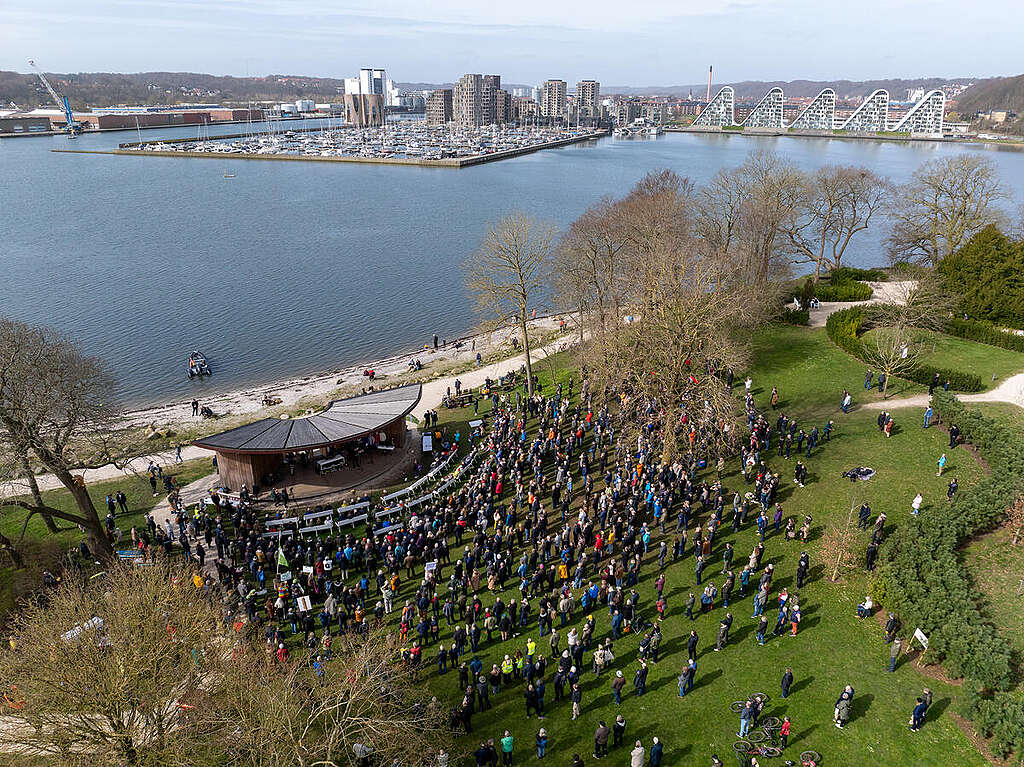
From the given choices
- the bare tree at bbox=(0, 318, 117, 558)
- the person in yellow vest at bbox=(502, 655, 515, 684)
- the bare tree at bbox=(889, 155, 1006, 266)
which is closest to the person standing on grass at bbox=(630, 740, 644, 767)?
the person in yellow vest at bbox=(502, 655, 515, 684)

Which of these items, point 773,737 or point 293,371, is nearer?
point 773,737

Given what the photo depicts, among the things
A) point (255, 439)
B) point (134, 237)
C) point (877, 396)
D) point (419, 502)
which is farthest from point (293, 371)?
point (134, 237)

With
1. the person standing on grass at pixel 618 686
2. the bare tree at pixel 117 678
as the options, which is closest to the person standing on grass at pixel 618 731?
the person standing on grass at pixel 618 686

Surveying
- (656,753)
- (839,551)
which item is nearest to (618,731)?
(656,753)

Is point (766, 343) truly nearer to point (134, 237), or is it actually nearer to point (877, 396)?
point (877, 396)

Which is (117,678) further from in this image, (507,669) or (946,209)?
(946,209)
